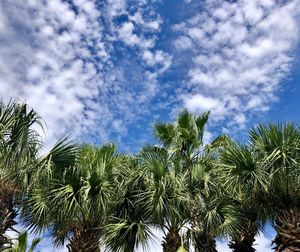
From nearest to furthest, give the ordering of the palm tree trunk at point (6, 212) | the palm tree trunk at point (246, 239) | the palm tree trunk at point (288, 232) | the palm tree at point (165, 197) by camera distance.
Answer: the palm tree trunk at point (6, 212), the palm tree trunk at point (288, 232), the palm tree at point (165, 197), the palm tree trunk at point (246, 239)

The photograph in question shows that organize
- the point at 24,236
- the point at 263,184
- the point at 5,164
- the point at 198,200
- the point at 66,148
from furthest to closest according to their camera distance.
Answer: the point at 24,236
the point at 198,200
the point at 263,184
the point at 66,148
the point at 5,164

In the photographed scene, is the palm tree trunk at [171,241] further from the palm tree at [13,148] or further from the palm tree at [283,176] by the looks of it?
the palm tree at [13,148]

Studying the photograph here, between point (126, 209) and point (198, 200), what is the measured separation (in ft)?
7.84

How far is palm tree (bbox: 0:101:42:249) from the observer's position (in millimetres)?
8781

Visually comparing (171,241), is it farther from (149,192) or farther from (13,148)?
(13,148)

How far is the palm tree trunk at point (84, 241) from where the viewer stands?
11531mm

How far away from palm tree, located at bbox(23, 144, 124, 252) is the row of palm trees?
0.09 ft

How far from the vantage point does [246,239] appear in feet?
45.8

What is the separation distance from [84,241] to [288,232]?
5.27m

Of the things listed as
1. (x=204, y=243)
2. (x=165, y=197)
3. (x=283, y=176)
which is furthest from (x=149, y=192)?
(x=283, y=176)

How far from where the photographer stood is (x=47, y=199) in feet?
38.6

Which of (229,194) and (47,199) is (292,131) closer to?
(229,194)

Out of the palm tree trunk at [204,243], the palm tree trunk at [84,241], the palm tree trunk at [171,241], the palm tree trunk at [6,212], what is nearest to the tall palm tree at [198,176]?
the palm tree trunk at [204,243]

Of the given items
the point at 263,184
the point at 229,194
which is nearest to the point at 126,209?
the point at 229,194
